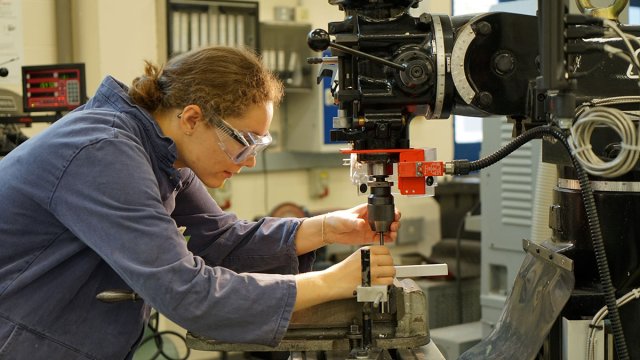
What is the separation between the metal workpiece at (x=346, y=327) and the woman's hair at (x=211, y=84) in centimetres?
39

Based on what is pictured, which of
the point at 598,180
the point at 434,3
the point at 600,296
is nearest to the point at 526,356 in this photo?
the point at 600,296

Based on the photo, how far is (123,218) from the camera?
48.9 inches

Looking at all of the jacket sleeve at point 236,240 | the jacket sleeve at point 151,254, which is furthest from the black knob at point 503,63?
the jacket sleeve at point 236,240

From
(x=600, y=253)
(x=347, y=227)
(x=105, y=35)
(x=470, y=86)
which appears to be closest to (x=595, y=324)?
(x=600, y=253)

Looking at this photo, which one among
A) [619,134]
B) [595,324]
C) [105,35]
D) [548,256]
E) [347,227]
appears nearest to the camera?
[619,134]

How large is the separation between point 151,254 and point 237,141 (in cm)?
31

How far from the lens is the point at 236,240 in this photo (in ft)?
5.64

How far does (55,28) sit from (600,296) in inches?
104

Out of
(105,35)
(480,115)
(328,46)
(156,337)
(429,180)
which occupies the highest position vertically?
(105,35)

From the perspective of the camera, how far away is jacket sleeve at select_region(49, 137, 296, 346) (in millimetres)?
1240

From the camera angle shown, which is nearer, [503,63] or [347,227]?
[503,63]

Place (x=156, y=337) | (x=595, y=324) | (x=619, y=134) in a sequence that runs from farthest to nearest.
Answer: (x=156, y=337), (x=595, y=324), (x=619, y=134)

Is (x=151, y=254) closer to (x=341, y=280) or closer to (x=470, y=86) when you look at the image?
(x=341, y=280)

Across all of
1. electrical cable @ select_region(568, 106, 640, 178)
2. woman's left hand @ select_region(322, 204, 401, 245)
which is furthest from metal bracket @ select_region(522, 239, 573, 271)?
woman's left hand @ select_region(322, 204, 401, 245)
